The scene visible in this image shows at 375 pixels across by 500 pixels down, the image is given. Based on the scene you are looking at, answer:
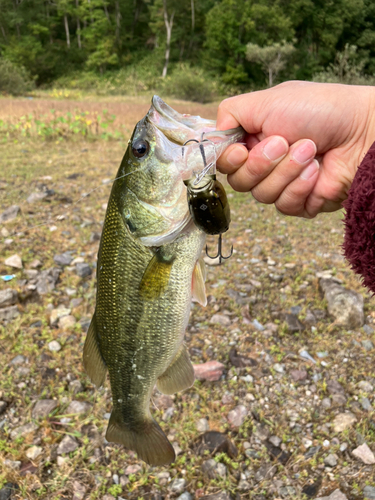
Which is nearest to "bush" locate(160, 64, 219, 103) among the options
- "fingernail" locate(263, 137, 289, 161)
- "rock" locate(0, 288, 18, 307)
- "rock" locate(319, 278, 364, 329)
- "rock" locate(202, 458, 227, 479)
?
"rock" locate(319, 278, 364, 329)

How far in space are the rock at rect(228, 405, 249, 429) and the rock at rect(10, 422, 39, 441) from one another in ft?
4.62

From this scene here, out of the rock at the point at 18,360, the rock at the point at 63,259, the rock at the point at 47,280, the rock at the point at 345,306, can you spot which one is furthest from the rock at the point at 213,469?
the rock at the point at 63,259

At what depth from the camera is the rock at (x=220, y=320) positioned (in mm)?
3656

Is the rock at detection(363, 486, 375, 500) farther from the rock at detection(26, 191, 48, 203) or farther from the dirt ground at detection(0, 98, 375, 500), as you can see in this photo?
the rock at detection(26, 191, 48, 203)

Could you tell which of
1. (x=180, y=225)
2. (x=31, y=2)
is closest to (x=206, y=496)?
(x=180, y=225)

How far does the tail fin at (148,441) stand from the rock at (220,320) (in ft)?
5.84

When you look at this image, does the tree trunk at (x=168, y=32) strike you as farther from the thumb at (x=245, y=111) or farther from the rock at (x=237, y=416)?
the rock at (x=237, y=416)

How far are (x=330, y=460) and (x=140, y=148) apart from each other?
2364 mm

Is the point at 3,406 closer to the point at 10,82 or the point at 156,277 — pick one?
the point at 156,277

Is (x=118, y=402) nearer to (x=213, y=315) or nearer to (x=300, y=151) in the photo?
(x=300, y=151)

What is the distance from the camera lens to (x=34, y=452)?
2551 mm

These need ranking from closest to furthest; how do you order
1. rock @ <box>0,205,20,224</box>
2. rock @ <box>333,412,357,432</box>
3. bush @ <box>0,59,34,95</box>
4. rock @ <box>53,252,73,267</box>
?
1. rock @ <box>333,412,357,432</box>
2. rock @ <box>53,252,73,267</box>
3. rock @ <box>0,205,20,224</box>
4. bush @ <box>0,59,34,95</box>

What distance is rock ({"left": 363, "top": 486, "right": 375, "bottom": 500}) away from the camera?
2.31 m

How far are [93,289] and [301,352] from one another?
2205 millimetres
